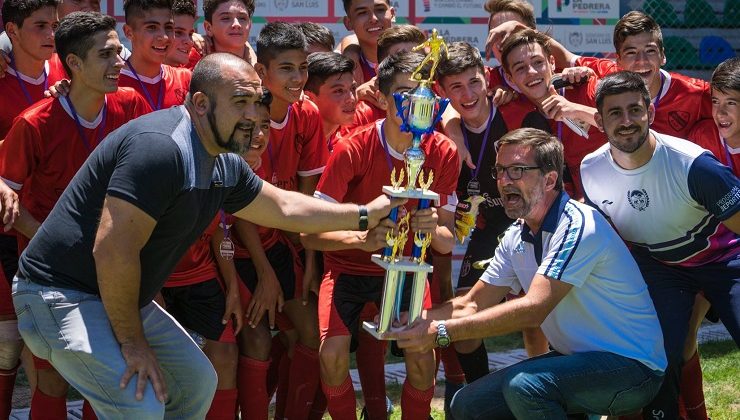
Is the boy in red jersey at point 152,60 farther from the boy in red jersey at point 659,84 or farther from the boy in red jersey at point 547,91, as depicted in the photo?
the boy in red jersey at point 659,84

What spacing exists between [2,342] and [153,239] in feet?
5.82

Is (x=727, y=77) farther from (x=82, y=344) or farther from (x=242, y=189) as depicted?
(x=82, y=344)

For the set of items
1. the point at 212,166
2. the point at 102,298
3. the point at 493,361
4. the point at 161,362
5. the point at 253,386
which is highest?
the point at 212,166

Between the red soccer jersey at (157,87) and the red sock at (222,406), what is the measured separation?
1627 millimetres

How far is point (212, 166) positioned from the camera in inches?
161

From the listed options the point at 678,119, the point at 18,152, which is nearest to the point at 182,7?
the point at 18,152

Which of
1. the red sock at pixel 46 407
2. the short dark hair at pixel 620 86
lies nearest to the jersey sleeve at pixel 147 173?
the red sock at pixel 46 407

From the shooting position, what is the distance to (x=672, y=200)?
5.13 meters

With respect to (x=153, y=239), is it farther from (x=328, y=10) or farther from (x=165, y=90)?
(x=328, y=10)

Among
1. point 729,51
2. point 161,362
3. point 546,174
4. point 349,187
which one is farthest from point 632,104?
point 729,51

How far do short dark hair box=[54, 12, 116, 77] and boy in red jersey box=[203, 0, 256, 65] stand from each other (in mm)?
1205

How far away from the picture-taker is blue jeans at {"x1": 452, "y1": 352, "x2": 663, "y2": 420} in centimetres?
446

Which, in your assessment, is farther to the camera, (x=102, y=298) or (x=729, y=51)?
(x=729, y=51)

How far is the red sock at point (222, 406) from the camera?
5.27 m
